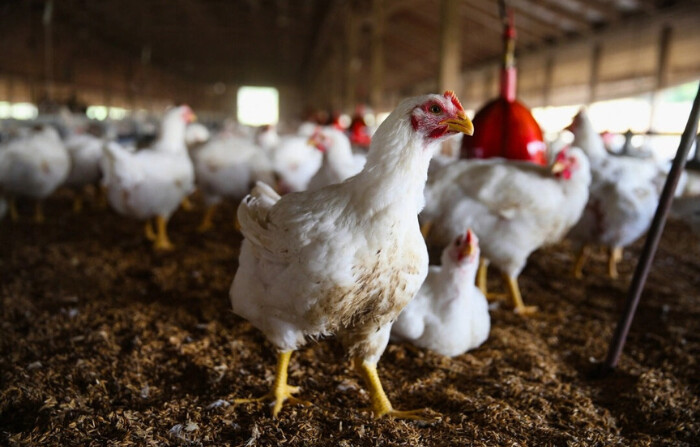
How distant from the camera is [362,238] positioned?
1869 millimetres

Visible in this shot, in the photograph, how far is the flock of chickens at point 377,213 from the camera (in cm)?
188

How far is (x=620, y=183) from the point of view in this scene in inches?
162

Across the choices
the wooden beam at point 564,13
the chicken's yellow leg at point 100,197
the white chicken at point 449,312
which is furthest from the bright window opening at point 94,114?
the white chicken at point 449,312

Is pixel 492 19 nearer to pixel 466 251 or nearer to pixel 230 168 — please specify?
pixel 230 168

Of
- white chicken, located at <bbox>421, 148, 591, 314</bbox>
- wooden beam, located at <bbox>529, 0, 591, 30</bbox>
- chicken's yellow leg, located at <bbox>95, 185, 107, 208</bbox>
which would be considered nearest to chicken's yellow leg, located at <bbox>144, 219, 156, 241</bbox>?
chicken's yellow leg, located at <bbox>95, 185, 107, 208</bbox>

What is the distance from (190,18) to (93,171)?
41.8 feet

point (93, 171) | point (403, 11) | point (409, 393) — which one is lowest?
point (409, 393)

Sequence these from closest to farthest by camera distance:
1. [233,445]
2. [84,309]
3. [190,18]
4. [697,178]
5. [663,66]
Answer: [233,445] → [84,309] → [697,178] → [663,66] → [190,18]

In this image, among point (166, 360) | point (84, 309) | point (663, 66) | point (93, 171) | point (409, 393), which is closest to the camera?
point (409, 393)

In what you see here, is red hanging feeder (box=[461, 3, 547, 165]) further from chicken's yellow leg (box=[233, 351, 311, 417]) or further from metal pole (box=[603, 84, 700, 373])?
chicken's yellow leg (box=[233, 351, 311, 417])

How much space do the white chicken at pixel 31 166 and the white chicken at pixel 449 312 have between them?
15.3 ft

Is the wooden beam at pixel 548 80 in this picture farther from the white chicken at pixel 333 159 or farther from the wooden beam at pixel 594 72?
the white chicken at pixel 333 159

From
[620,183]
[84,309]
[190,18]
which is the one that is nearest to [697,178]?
[620,183]

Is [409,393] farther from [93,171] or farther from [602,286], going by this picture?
[93,171]
